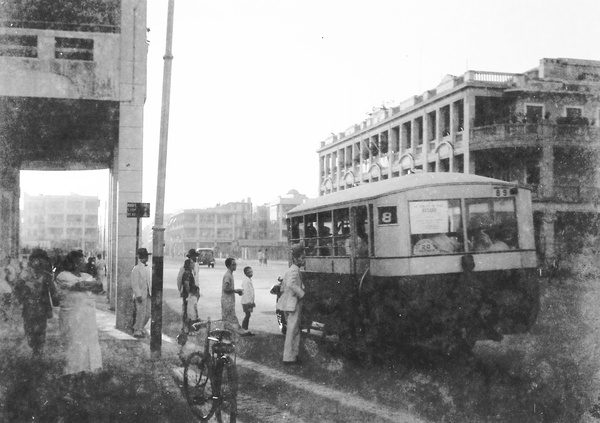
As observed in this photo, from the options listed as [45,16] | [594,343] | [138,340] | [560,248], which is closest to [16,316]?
[138,340]

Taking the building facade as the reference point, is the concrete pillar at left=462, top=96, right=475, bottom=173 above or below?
above

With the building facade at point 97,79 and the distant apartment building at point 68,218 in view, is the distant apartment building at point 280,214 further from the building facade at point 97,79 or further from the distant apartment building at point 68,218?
the building facade at point 97,79

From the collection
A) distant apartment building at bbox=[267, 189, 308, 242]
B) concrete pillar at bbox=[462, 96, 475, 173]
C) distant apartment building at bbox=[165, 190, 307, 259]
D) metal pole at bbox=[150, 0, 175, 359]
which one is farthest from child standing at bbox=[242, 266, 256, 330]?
distant apartment building at bbox=[165, 190, 307, 259]

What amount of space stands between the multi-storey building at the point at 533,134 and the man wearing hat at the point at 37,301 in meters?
27.4

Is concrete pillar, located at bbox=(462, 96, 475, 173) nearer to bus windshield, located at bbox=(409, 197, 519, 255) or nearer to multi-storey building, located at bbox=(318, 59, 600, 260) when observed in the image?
multi-storey building, located at bbox=(318, 59, 600, 260)

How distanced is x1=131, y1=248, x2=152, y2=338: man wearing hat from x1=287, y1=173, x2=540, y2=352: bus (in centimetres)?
430

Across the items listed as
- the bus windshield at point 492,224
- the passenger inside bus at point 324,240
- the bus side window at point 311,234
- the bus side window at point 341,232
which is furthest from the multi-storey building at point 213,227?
the bus windshield at point 492,224

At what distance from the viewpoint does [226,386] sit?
6.21 m

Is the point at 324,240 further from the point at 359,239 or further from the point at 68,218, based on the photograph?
the point at 68,218

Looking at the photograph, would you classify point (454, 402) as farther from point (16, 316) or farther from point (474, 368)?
point (16, 316)

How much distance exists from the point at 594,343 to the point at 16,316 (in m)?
11.9

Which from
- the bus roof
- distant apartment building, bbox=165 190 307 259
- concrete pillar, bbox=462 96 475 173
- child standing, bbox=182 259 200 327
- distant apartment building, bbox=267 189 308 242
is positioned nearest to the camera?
the bus roof

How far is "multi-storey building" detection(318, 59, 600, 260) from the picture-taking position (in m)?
35.9

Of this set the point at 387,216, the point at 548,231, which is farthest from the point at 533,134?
the point at 387,216
